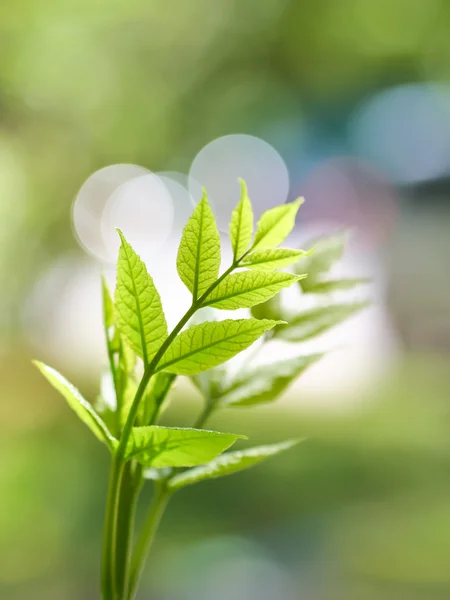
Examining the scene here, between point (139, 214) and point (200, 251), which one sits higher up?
point (139, 214)

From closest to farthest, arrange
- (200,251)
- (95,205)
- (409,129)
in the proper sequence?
(200,251)
(95,205)
(409,129)

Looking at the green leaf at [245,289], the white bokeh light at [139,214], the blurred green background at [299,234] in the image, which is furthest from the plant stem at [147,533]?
the white bokeh light at [139,214]

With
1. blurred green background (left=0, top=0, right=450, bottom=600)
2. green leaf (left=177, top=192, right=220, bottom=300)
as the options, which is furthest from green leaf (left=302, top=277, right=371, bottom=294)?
blurred green background (left=0, top=0, right=450, bottom=600)

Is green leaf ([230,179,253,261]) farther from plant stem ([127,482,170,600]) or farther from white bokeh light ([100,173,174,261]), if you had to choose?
white bokeh light ([100,173,174,261])

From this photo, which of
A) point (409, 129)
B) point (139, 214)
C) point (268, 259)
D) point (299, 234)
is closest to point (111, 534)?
point (268, 259)

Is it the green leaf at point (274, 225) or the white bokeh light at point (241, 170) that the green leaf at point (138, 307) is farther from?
the white bokeh light at point (241, 170)

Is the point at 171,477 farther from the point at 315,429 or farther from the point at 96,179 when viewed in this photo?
the point at 315,429

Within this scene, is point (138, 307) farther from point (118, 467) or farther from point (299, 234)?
point (299, 234)
